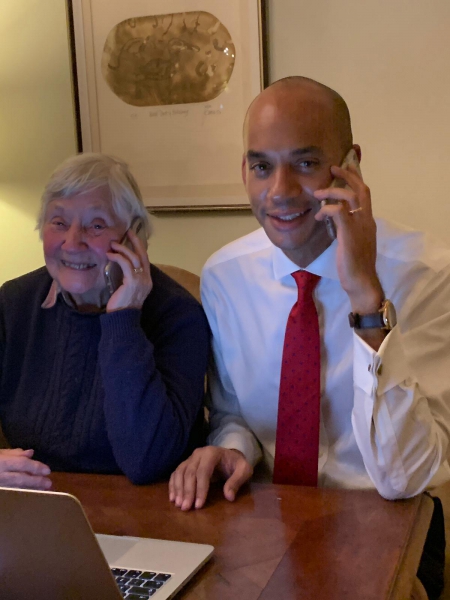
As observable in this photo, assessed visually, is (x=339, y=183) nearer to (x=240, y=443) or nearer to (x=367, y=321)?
(x=367, y=321)

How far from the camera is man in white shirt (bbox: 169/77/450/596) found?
3.78 feet

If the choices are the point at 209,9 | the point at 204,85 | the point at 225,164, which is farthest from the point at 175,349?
the point at 209,9

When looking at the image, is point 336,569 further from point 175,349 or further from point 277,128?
point 277,128

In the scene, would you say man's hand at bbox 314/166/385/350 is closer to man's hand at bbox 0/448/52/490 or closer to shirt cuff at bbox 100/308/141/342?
shirt cuff at bbox 100/308/141/342

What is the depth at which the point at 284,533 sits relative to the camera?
0.96 metres

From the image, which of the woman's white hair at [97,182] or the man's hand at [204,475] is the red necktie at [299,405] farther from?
the woman's white hair at [97,182]

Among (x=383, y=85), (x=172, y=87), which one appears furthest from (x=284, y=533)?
(x=172, y=87)

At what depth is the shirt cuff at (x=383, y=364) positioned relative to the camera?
1130mm

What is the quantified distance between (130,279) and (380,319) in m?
0.57

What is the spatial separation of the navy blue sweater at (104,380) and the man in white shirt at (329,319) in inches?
3.9

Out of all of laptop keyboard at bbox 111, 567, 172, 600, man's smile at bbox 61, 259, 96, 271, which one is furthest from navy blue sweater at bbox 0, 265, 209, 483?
laptop keyboard at bbox 111, 567, 172, 600

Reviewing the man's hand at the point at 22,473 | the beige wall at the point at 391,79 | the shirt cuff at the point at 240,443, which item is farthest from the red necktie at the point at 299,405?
the beige wall at the point at 391,79

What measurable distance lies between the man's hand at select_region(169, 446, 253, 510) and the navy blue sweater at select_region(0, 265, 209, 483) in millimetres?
111

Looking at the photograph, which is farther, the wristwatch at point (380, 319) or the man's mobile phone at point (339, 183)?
the man's mobile phone at point (339, 183)
